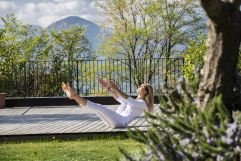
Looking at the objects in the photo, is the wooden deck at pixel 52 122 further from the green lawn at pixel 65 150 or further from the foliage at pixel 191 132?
the foliage at pixel 191 132

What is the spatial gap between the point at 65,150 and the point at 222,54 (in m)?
6.09

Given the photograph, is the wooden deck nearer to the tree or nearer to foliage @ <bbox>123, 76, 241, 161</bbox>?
foliage @ <bbox>123, 76, 241, 161</bbox>

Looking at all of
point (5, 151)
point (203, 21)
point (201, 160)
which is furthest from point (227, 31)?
point (203, 21)

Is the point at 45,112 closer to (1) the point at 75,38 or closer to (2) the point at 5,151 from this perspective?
(2) the point at 5,151

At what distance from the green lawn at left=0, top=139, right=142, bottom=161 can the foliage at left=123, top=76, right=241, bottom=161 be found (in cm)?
426

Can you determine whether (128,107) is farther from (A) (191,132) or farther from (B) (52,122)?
(A) (191,132)

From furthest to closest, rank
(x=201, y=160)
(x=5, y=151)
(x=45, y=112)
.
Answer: (x=45, y=112)
(x=5, y=151)
(x=201, y=160)

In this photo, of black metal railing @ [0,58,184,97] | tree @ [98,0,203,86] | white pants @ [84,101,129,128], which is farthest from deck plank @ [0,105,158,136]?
tree @ [98,0,203,86]

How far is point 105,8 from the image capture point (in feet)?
145

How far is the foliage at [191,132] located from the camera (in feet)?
11.4

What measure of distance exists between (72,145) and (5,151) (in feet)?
3.59

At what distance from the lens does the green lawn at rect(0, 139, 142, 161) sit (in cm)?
891

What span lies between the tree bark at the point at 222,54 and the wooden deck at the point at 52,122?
24.3ft

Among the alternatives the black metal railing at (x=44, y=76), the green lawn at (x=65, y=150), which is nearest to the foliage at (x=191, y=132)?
the green lawn at (x=65, y=150)
